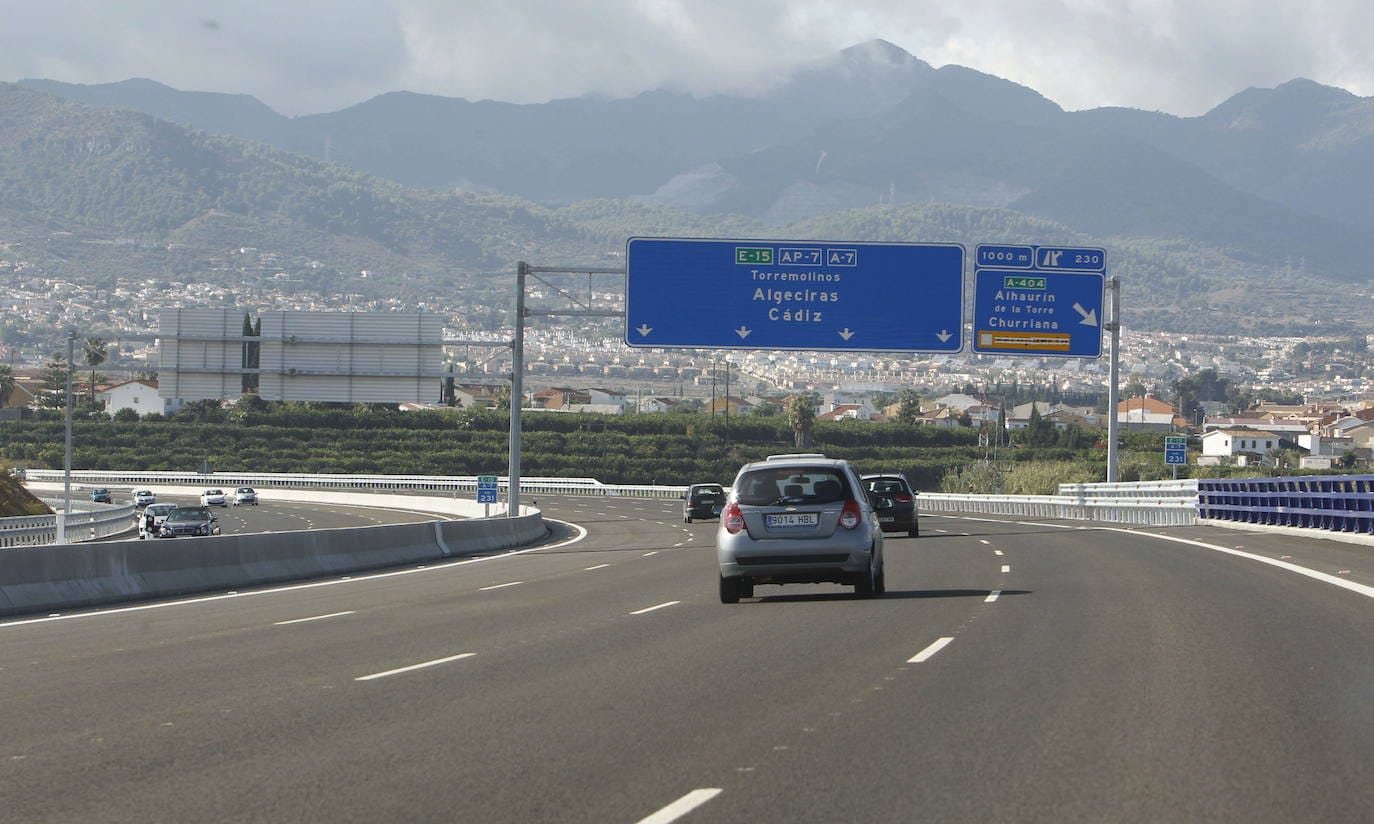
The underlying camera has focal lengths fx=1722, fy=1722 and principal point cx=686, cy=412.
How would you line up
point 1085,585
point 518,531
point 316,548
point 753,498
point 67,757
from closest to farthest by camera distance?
1. point 67,757
2. point 753,498
3. point 1085,585
4. point 316,548
5. point 518,531

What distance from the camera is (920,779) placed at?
8281 millimetres

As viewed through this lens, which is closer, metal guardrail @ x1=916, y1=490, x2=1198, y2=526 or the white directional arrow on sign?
the white directional arrow on sign

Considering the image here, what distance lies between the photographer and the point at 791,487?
1912 centimetres

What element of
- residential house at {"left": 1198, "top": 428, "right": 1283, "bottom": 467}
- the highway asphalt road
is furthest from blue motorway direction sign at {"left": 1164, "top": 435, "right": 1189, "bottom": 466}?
residential house at {"left": 1198, "top": 428, "right": 1283, "bottom": 467}

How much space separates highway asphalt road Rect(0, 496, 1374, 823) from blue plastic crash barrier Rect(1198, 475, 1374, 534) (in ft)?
42.6

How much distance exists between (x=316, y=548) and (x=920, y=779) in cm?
2158

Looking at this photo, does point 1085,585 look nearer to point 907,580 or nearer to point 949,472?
point 907,580

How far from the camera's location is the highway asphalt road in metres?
7.94

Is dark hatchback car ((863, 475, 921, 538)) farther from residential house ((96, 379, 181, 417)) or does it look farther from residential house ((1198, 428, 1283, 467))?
residential house ((96, 379, 181, 417))

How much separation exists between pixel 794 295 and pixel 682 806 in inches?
1511

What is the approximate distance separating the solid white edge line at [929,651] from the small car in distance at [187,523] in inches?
1627

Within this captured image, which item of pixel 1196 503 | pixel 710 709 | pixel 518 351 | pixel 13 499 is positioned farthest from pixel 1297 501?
pixel 13 499

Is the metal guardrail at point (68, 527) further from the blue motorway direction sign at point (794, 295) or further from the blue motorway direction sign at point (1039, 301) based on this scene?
the blue motorway direction sign at point (1039, 301)

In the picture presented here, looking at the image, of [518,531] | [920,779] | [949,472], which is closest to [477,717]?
[920,779]
